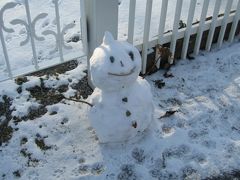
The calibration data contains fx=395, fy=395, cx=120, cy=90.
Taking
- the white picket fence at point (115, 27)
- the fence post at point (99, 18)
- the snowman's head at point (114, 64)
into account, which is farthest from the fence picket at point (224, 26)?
the snowman's head at point (114, 64)

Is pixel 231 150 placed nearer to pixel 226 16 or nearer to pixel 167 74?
pixel 167 74

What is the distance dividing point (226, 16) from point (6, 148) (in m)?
2.07

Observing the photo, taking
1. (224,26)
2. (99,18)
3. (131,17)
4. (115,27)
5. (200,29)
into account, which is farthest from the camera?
(224,26)

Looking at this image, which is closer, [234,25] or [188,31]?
[188,31]

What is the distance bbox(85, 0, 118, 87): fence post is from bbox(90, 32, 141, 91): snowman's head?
1.13 feet

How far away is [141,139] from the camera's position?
2.62 metres

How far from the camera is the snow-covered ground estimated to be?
2.47m

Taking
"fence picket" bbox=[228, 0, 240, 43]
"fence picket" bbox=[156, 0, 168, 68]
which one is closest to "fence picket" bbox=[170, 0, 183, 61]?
"fence picket" bbox=[156, 0, 168, 68]

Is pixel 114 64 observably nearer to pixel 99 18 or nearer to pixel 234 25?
pixel 99 18

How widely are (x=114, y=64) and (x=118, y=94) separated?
264mm

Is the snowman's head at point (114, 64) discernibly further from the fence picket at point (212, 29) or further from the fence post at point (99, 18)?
→ the fence picket at point (212, 29)

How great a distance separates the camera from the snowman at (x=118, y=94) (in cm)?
224

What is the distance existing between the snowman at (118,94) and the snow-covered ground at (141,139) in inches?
5.9

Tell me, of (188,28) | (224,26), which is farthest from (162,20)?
(224,26)
